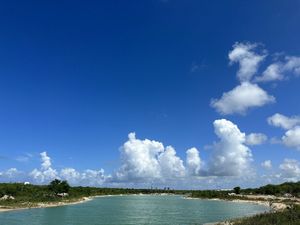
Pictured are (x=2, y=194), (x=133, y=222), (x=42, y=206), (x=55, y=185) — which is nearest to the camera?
(x=133, y=222)

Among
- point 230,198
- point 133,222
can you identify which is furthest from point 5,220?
point 230,198

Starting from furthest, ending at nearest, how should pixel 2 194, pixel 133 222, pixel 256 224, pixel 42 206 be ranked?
pixel 2 194 → pixel 42 206 → pixel 133 222 → pixel 256 224

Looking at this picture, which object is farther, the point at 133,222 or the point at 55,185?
the point at 55,185

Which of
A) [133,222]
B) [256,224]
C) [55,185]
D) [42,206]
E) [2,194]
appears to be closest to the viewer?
[256,224]

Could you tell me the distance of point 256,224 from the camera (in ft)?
191

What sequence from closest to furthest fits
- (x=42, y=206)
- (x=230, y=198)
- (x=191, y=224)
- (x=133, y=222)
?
(x=191, y=224)
(x=133, y=222)
(x=42, y=206)
(x=230, y=198)

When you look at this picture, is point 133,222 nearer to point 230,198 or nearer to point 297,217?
point 297,217

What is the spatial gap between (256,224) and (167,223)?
2372 cm

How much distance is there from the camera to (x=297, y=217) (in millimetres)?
60000

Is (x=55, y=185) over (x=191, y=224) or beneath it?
over

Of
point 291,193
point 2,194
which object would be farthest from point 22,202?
point 291,193

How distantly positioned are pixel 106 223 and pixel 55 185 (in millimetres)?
91596

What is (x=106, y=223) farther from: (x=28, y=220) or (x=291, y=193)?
(x=291, y=193)

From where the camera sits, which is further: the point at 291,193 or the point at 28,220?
the point at 291,193
